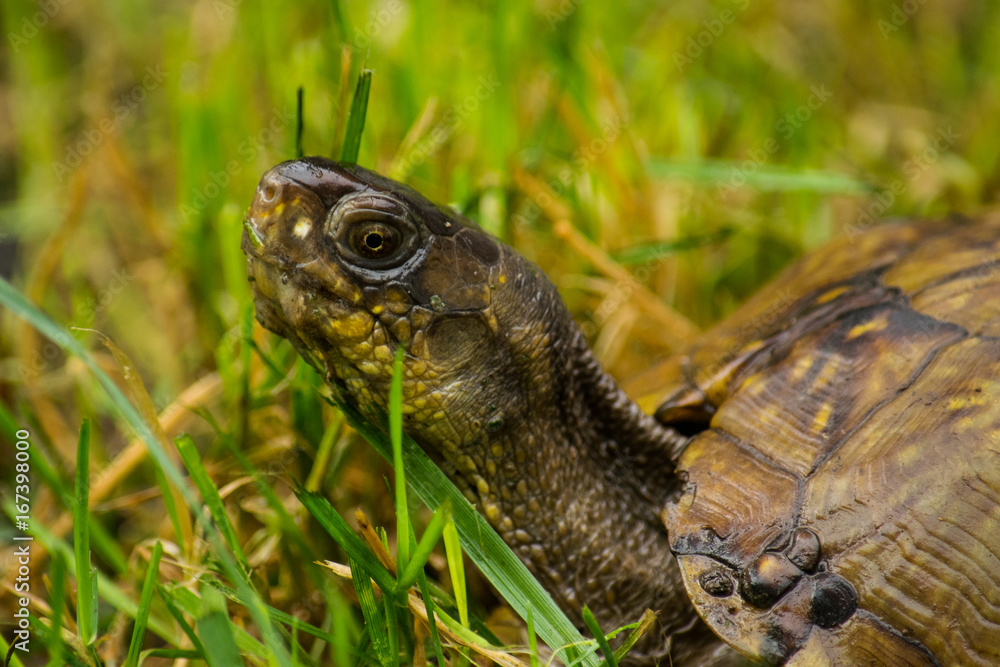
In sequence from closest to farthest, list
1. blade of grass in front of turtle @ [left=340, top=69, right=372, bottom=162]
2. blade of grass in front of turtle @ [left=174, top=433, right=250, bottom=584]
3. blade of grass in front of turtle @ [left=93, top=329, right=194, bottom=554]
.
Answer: blade of grass in front of turtle @ [left=174, top=433, right=250, bottom=584] < blade of grass in front of turtle @ [left=93, top=329, right=194, bottom=554] < blade of grass in front of turtle @ [left=340, top=69, right=372, bottom=162]

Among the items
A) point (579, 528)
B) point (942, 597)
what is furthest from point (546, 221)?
point (942, 597)

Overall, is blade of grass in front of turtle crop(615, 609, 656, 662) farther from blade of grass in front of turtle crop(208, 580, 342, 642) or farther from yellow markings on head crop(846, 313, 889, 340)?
yellow markings on head crop(846, 313, 889, 340)

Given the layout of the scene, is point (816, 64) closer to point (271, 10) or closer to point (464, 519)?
point (271, 10)

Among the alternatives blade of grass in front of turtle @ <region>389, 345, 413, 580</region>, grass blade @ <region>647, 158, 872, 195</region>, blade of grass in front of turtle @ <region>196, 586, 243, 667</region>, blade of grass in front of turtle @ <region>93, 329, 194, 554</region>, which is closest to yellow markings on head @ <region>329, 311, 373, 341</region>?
blade of grass in front of turtle @ <region>389, 345, 413, 580</region>

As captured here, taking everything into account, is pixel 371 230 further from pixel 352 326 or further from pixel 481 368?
pixel 481 368

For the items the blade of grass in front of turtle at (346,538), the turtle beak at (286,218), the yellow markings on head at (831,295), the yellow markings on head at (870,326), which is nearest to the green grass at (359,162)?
the blade of grass in front of turtle at (346,538)
